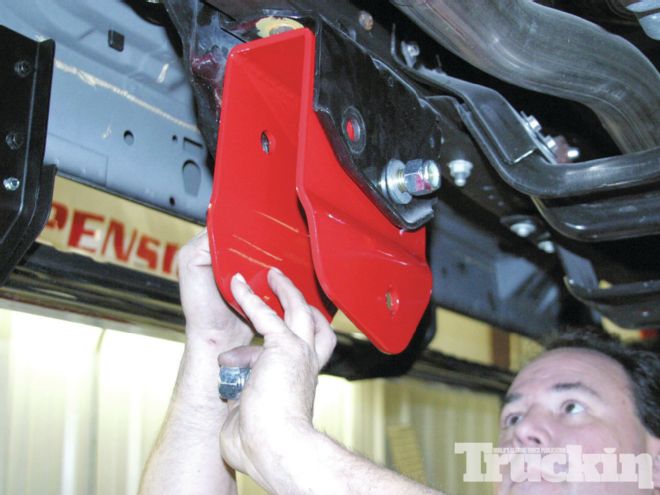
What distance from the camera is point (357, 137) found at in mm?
806

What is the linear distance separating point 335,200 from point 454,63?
37 centimetres

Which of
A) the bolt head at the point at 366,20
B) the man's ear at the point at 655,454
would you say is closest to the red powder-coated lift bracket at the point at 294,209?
the bolt head at the point at 366,20

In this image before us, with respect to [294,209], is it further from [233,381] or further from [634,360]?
[634,360]

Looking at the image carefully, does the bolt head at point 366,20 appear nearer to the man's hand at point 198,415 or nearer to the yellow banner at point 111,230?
the man's hand at point 198,415

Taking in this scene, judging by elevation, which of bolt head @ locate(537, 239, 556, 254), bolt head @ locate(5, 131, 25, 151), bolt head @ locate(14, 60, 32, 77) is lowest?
bolt head @ locate(5, 131, 25, 151)

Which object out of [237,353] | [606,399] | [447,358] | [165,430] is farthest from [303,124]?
[447,358]

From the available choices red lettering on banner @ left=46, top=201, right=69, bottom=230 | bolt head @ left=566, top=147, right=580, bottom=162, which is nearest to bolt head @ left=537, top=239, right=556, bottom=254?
bolt head @ left=566, top=147, right=580, bottom=162

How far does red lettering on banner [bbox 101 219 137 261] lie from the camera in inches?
108

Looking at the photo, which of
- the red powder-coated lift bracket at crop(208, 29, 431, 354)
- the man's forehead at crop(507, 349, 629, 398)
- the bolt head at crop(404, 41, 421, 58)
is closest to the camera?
the red powder-coated lift bracket at crop(208, 29, 431, 354)

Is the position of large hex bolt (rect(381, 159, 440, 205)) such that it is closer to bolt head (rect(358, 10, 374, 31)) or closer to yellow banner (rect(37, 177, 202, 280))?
bolt head (rect(358, 10, 374, 31))

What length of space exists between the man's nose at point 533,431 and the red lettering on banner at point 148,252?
5.43 feet

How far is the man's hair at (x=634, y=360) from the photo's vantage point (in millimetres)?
1701

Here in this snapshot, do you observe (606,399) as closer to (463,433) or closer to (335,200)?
(335,200)

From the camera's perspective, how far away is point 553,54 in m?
0.87
